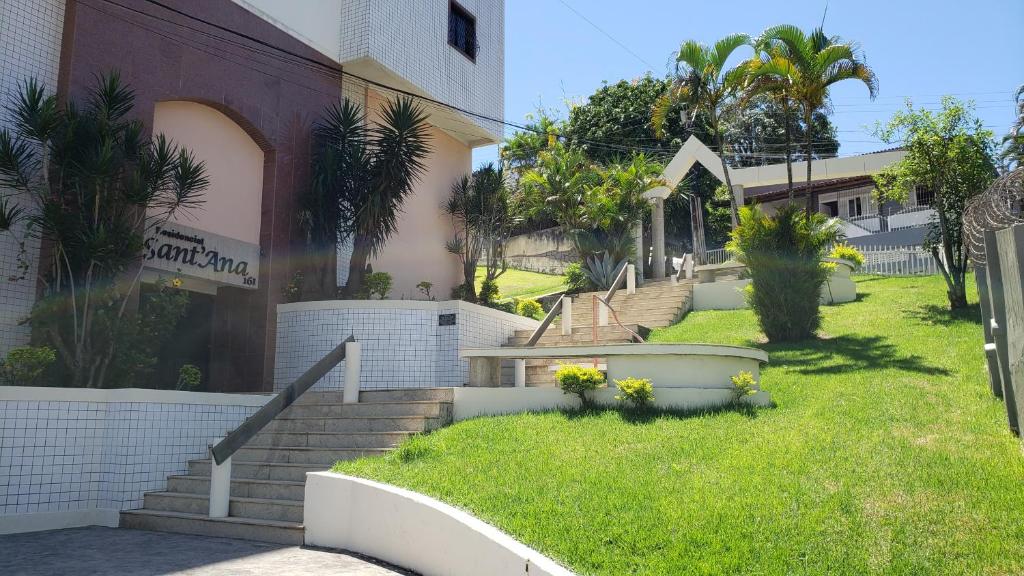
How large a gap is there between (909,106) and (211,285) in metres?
13.9

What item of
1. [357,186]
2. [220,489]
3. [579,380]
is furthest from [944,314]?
[220,489]

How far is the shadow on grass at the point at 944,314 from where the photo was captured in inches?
528

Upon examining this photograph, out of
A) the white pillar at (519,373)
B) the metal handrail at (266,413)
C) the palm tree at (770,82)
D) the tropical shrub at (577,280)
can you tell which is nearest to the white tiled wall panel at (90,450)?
the metal handrail at (266,413)

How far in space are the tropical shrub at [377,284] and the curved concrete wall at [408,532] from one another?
6977mm

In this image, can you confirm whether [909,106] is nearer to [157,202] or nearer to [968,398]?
[968,398]

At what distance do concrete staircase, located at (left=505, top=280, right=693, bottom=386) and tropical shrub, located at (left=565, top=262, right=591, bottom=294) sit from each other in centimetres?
155

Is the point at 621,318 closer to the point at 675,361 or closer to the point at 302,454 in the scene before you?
the point at 675,361

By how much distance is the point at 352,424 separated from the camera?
959 cm

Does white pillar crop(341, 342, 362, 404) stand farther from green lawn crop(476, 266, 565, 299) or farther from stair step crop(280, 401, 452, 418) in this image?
green lawn crop(476, 266, 565, 299)

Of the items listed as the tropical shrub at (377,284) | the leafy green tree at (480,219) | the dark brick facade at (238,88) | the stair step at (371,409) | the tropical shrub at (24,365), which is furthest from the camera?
the leafy green tree at (480,219)

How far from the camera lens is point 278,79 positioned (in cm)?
1426

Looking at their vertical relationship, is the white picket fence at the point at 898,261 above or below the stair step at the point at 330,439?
above

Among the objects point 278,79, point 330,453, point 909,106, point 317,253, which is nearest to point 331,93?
point 278,79

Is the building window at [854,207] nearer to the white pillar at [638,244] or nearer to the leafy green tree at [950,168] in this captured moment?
the white pillar at [638,244]
